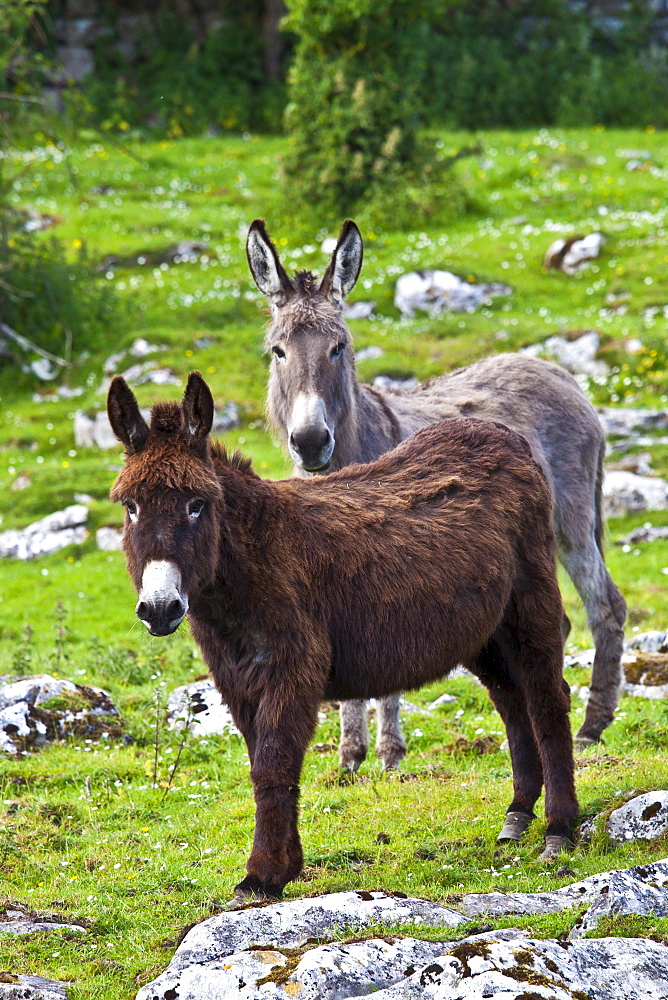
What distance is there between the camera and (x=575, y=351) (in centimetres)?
1659

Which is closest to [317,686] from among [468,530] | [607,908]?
[468,530]

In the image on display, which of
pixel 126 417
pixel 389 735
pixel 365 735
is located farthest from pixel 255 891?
pixel 389 735

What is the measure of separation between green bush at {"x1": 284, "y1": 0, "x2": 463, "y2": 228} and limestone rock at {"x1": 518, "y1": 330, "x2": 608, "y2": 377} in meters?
6.26

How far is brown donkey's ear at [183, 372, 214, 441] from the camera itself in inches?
190

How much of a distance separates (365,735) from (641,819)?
2.45m

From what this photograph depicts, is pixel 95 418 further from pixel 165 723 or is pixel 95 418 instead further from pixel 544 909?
pixel 544 909

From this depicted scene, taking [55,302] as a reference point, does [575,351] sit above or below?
below

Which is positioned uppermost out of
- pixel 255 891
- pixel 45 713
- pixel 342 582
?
pixel 342 582

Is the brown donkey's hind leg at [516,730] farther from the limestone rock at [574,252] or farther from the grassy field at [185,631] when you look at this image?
the limestone rock at [574,252]

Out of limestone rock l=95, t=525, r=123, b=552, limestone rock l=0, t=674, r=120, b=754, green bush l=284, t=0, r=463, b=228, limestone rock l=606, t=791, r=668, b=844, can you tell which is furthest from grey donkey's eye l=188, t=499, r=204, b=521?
green bush l=284, t=0, r=463, b=228

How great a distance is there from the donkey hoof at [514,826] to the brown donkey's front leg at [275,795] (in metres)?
1.47

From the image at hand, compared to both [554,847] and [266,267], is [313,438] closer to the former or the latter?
[266,267]

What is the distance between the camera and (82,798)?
7078mm

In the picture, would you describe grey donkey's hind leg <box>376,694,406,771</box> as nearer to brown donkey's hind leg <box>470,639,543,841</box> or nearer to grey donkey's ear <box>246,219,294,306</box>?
brown donkey's hind leg <box>470,639,543,841</box>
